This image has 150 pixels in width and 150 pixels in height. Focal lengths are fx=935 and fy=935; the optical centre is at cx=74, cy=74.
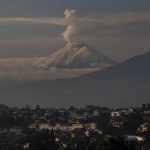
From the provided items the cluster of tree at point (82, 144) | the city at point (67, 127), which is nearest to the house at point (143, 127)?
the city at point (67, 127)

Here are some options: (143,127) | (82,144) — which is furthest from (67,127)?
(82,144)

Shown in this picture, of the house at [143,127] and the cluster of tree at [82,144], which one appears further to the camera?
the house at [143,127]

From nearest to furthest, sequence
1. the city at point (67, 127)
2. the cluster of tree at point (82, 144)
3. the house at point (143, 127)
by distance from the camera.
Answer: the cluster of tree at point (82, 144) → the city at point (67, 127) → the house at point (143, 127)

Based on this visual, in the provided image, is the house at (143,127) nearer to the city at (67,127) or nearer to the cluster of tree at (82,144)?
the city at (67,127)

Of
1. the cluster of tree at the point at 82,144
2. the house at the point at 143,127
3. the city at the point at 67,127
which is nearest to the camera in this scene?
the cluster of tree at the point at 82,144

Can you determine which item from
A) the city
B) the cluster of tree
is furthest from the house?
the cluster of tree

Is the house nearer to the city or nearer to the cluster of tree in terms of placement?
the city

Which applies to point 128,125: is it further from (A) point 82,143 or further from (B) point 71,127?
(A) point 82,143

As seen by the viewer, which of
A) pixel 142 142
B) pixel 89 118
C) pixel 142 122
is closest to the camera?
pixel 142 142

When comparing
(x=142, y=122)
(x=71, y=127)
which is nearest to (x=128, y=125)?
(x=142, y=122)

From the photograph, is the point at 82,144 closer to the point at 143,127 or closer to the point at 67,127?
the point at 143,127

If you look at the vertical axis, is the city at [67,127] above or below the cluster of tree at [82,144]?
above
